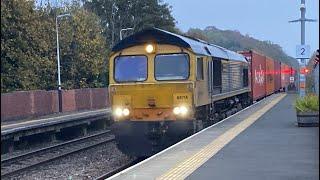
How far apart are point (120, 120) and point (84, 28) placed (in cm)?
3216

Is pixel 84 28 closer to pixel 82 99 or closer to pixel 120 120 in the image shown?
pixel 82 99

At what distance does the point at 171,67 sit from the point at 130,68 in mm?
1054

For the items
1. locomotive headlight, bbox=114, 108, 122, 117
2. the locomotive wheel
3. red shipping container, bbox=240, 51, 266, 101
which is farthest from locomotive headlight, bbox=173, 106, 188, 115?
red shipping container, bbox=240, 51, 266, 101

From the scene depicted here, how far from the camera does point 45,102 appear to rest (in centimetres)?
3650

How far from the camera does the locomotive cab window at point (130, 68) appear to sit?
45.9 feet

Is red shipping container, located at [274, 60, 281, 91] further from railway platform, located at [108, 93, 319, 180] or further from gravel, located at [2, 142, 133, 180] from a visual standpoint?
railway platform, located at [108, 93, 319, 180]

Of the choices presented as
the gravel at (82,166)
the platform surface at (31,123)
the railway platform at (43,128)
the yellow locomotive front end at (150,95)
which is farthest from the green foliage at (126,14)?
the yellow locomotive front end at (150,95)

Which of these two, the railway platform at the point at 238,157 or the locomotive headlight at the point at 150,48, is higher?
the locomotive headlight at the point at 150,48

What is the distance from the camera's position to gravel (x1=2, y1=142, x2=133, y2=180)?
43.4ft

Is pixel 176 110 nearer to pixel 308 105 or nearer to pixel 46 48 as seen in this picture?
pixel 308 105

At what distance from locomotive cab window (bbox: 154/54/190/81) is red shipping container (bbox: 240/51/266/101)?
1563 centimetres

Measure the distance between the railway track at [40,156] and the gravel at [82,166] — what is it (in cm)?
17

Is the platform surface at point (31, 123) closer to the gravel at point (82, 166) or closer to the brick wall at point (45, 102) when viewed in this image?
the brick wall at point (45, 102)

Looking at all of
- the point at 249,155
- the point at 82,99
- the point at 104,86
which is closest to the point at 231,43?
the point at 104,86
